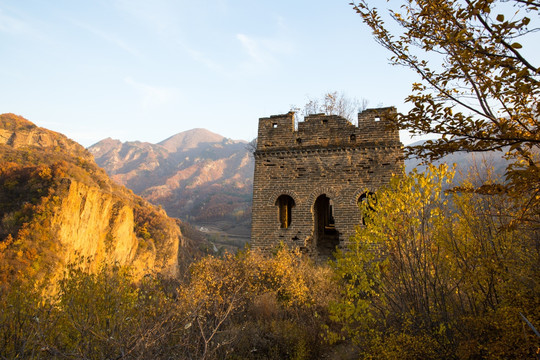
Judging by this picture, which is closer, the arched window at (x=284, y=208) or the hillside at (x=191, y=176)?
the arched window at (x=284, y=208)

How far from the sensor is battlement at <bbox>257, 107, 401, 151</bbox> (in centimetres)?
1053

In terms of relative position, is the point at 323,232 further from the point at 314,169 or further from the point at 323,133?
the point at 323,133

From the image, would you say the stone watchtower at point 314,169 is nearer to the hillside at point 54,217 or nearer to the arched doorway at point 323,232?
the arched doorway at point 323,232

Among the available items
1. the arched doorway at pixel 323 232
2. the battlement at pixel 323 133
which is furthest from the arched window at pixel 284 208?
the battlement at pixel 323 133

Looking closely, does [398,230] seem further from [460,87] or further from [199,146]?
[199,146]

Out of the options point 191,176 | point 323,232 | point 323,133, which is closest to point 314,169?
point 323,133

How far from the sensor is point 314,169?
10867mm

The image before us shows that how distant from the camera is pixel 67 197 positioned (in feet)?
94.1

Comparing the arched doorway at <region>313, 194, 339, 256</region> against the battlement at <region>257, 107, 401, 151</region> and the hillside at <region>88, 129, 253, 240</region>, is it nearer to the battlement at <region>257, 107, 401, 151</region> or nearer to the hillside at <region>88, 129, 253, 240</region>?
the battlement at <region>257, 107, 401, 151</region>

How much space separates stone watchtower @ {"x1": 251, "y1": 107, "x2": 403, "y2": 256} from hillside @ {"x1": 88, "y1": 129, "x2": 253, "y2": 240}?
193ft

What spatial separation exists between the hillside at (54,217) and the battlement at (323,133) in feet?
36.3

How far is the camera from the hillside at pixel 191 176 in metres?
89.7

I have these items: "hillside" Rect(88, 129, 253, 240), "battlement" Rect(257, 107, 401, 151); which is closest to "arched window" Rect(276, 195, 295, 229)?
"battlement" Rect(257, 107, 401, 151)

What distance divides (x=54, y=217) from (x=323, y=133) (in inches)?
1062
